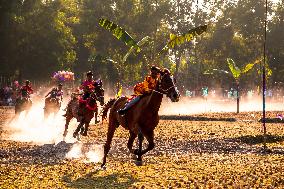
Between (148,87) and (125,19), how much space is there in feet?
240

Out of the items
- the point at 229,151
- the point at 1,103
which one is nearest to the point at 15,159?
the point at 229,151

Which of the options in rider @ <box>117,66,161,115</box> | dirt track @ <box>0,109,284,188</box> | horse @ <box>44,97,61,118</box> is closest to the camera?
dirt track @ <box>0,109,284,188</box>

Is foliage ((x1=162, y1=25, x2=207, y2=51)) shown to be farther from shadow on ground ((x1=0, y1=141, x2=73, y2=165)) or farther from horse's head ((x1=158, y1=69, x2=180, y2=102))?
horse's head ((x1=158, y1=69, x2=180, y2=102))

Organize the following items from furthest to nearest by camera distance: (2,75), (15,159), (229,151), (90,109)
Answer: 1. (2,75)
2. (90,109)
3. (229,151)
4. (15,159)

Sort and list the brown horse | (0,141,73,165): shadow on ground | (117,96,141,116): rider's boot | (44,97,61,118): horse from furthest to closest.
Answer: (44,97,61,118): horse < (0,141,73,165): shadow on ground < (117,96,141,116): rider's boot < the brown horse

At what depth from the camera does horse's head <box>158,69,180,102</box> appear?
11.8 metres

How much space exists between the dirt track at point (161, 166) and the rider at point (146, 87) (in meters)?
1.72

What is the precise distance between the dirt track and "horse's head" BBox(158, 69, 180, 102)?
200 centimetres

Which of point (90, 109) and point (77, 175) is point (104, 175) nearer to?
point (77, 175)

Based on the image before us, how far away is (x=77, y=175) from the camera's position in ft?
38.9

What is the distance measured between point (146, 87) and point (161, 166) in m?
2.25

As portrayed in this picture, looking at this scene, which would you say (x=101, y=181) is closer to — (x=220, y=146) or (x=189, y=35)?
(x=220, y=146)

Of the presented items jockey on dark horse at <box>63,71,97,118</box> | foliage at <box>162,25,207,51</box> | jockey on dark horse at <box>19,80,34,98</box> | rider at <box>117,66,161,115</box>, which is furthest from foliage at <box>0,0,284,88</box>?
rider at <box>117,66,161,115</box>

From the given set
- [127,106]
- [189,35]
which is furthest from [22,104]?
[127,106]
